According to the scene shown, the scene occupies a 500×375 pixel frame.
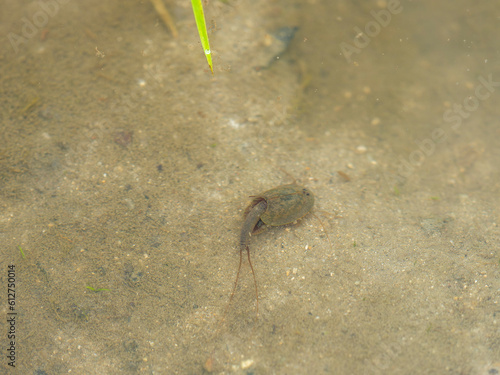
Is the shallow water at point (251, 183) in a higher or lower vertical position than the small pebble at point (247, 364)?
higher

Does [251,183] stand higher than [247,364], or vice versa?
[251,183]

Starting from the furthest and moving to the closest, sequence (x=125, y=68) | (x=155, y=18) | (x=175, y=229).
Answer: (x=155, y=18)
(x=125, y=68)
(x=175, y=229)

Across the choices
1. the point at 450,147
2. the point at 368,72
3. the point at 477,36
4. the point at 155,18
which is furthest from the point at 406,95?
the point at 155,18

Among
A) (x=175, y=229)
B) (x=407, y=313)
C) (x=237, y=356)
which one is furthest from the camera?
(x=175, y=229)

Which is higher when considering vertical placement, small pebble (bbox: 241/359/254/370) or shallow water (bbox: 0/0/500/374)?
shallow water (bbox: 0/0/500/374)

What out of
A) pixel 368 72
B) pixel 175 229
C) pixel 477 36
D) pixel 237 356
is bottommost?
pixel 237 356

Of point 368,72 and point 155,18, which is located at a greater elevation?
point 155,18

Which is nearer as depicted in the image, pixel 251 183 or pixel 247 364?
pixel 247 364

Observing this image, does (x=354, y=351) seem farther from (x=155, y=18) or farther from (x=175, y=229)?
(x=155, y=18)
